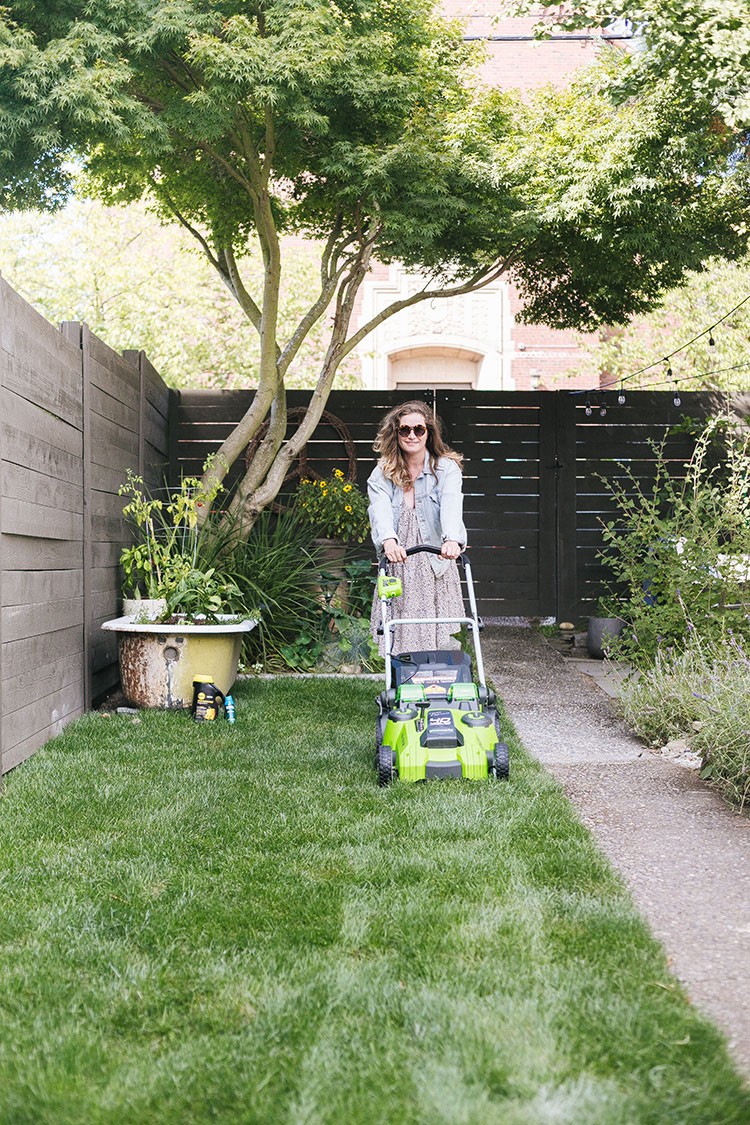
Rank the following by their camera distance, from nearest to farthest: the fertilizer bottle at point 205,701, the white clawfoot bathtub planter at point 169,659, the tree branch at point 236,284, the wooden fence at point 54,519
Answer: the wooden fence at point 54,519
the fertilizer bottle at point 205,701
the white clawfoot bathtub planter at point 169,659
the tree branch at point 236,284

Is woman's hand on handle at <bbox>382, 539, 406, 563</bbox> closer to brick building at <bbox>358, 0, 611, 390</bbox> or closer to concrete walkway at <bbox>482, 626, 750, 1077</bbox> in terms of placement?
concrete walkway at <bbox>482, 626, 750, 1077</bbox>

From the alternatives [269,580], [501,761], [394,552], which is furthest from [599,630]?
[501,761]

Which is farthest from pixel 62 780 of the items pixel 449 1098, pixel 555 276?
pixel 555 276

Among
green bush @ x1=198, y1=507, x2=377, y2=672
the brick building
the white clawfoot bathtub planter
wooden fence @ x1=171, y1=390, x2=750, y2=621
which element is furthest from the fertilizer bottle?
the brick building

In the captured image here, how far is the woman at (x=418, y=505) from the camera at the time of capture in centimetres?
469

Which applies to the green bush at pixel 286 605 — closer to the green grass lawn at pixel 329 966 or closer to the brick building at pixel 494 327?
the green grass lawn at pixel 329 966

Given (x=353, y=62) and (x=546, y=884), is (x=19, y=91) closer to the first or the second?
(x=353, y=62)

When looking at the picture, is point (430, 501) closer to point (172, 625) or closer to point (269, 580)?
point (172, 625)

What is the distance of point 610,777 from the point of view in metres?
4.23

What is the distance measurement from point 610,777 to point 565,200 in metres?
3.94

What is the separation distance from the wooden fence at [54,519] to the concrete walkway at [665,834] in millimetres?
2171

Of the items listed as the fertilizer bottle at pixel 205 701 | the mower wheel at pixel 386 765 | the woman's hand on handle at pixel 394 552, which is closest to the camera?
the mower wheel at pixel 386 765

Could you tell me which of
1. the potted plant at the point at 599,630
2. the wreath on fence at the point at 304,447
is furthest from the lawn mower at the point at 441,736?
the wreath on fence at the point at 304,447

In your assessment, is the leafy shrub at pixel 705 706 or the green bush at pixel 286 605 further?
the green bush at pixel 286 605
